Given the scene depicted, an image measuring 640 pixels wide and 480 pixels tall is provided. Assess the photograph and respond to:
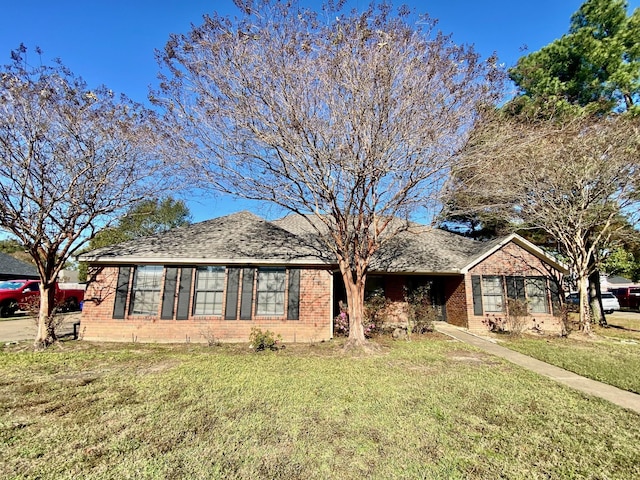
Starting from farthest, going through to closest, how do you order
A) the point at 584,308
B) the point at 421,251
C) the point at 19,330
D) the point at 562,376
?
the point at 421,251
the point at 19,330
the point at 584,308
the point at 562,376

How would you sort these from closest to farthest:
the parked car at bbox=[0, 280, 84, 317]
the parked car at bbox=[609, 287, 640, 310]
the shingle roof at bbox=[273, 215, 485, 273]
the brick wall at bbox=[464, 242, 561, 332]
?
the brick wall at bbox=[464, 242, 561, 332], the shingle roof at bbox=[273, 215, 485, 273], the parked car at bbox=[0, 280, 84, 317], the parked car at bbox=[609, 287, 640, 310]

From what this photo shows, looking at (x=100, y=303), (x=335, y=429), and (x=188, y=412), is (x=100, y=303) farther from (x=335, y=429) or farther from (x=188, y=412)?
(x=335, y=429)

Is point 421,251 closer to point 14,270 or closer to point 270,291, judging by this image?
point 270,291

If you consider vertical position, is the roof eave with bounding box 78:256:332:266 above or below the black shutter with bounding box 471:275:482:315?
above

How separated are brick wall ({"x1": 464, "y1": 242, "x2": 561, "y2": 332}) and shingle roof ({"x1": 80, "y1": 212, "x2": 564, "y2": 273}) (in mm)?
462

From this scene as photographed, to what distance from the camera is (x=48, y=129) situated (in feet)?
29.4

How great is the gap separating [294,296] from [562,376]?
7484 mm

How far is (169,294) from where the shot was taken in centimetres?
1055

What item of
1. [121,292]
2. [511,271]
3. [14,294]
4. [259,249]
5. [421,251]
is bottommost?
[14,294]

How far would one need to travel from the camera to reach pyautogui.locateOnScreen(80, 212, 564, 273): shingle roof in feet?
34.8

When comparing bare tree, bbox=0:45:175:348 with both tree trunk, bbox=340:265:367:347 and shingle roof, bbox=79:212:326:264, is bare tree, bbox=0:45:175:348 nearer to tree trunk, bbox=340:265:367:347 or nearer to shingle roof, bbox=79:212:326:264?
shingle roof, bbox=79:212:326:264

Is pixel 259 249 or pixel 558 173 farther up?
pixel 558 173

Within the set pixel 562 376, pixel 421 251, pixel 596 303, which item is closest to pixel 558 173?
pixel 421 251

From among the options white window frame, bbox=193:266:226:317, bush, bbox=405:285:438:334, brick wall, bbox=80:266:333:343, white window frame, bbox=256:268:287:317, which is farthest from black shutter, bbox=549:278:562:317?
white window frame, bbox=193:266:226:317
